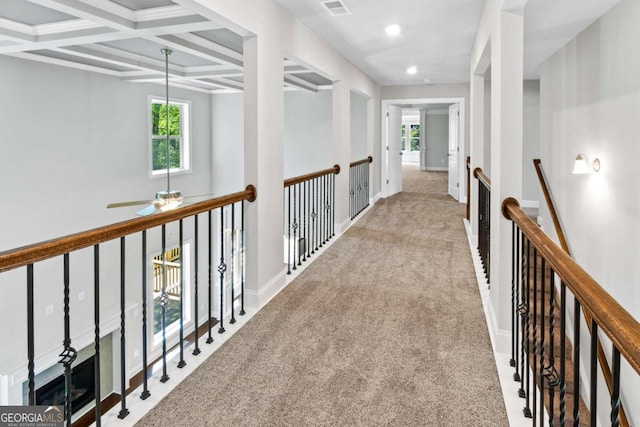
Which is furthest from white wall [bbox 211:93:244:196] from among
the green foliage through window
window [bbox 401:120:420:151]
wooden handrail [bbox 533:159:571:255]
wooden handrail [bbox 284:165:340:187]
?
window [bbox 401:120:420:151]

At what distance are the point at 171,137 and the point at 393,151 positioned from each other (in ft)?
14.9

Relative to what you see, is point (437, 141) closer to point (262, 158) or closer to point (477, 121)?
point (477, 121)

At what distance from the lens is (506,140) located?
2584mm

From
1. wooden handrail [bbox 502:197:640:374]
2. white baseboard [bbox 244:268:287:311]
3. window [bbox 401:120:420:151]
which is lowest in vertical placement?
white baseboard [bbox 244:268:287:311]

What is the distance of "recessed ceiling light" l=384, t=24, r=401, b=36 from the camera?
178 inches

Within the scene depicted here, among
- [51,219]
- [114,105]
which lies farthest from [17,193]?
[114,105]

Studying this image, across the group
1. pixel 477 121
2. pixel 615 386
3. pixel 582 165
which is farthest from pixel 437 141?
pixel 615 386

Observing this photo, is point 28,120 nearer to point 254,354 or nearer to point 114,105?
point 114,105

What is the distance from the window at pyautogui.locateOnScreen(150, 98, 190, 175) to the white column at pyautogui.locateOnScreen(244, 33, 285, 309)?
4.70 m

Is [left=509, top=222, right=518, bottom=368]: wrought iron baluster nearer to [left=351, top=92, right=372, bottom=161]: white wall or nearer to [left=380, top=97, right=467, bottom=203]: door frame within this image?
[left=380, top=97, right=467, bottom=203]: door frame

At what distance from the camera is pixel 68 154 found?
20.8 feet

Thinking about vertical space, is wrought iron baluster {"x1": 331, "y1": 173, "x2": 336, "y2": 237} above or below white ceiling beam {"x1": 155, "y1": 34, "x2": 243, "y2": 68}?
below

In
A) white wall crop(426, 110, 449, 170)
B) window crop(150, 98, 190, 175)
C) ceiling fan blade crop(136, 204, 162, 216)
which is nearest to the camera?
ceiling fan blade crop(136, 204, 162, 216)

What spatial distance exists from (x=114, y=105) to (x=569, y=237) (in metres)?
6.80
